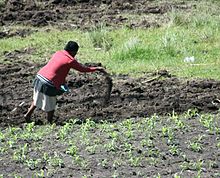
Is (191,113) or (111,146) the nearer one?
(111,146)

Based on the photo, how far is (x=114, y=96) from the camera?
38.8 feet

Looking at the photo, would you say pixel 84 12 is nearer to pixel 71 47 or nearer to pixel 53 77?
pixel 71 47

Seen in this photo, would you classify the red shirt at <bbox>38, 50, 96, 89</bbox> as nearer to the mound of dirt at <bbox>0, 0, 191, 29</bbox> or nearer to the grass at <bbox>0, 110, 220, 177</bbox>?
the grass at <bbox>0, 110, 220, 177</bbox>

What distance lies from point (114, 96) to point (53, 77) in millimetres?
1810

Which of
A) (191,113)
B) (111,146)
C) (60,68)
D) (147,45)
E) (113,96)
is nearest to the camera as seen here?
(111,146)

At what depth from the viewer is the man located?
10.2 m

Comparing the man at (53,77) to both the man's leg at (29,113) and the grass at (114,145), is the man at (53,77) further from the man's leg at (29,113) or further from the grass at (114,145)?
the grass at (114,145)

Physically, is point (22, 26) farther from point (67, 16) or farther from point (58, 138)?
point (58, 138)

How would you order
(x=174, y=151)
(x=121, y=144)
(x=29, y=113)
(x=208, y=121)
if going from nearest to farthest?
(x=174, y=151), (x=121, y=144), (x=208, y=121), (x=29, y=113)

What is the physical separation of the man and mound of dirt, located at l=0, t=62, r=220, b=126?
0.35 meters

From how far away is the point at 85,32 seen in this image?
17.1 m

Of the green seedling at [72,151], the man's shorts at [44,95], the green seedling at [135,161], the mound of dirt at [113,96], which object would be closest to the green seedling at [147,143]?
the green seedling at [135,161]

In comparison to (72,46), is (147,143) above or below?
below

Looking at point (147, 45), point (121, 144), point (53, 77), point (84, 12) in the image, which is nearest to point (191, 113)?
point (121, 144)
